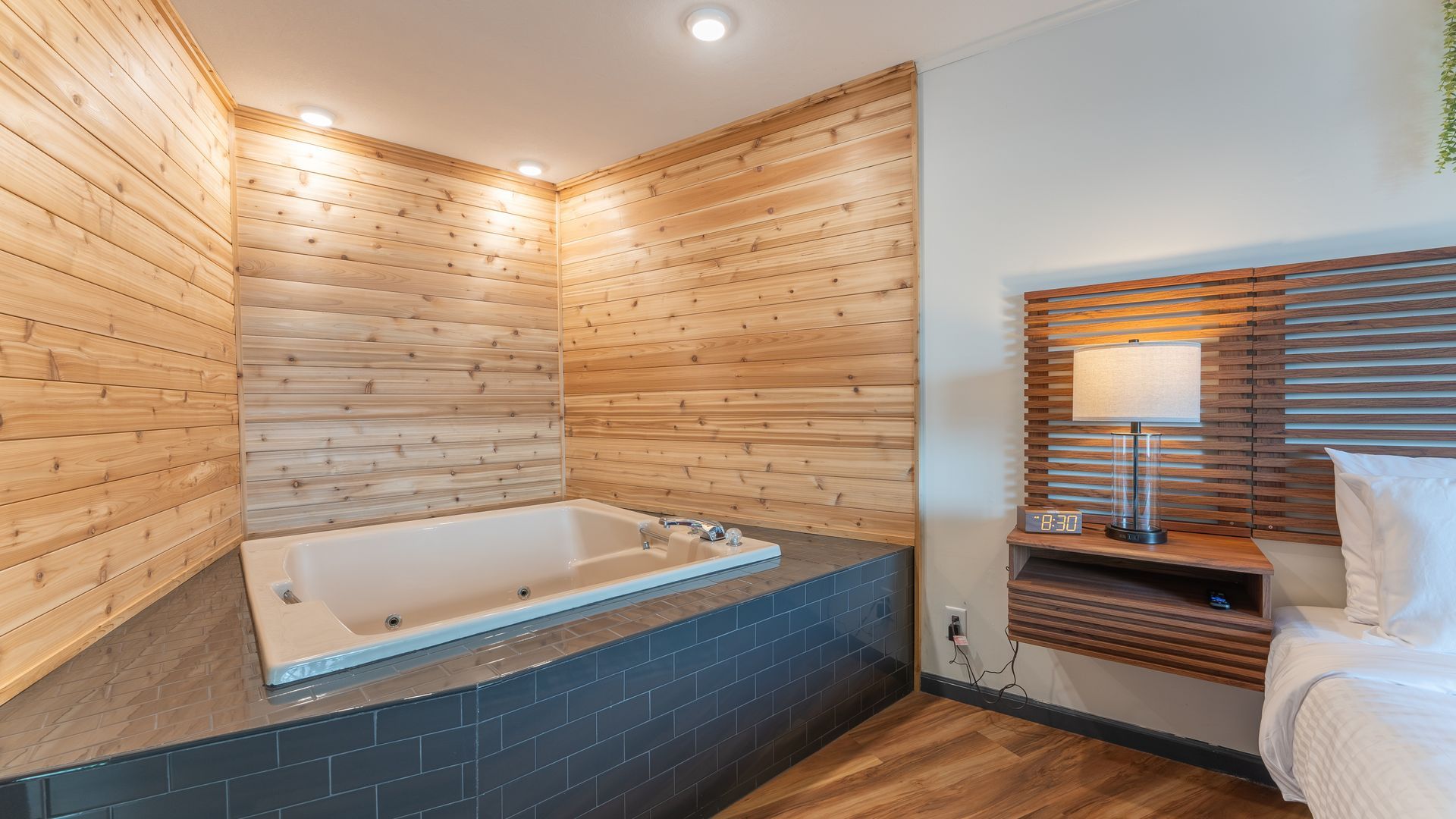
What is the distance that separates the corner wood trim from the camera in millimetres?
2160

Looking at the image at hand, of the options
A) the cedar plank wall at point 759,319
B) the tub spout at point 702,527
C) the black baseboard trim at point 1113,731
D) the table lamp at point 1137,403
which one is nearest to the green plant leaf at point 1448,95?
the table lamp at point 1137,403

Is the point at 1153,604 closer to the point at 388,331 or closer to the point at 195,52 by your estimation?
the point at 388,331

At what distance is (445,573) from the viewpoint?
2963 mm

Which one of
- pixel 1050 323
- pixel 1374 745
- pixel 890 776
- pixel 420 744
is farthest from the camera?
pixel 1050 323

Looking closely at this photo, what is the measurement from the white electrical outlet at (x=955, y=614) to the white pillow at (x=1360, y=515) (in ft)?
3.65

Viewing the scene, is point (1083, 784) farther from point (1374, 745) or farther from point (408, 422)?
point (408, 422)

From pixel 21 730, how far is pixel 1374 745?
2.45m

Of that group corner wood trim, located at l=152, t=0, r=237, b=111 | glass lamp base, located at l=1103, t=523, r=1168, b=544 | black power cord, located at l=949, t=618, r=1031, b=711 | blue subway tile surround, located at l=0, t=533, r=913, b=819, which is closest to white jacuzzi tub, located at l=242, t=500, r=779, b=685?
blue subway tile surround, located at l=0, t=533, r=913, b=819

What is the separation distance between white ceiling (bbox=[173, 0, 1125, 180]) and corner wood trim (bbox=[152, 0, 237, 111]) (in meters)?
0.03

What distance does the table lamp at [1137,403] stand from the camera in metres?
1.87

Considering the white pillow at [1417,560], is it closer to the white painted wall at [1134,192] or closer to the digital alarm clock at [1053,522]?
the white painted wall at [1134,192]

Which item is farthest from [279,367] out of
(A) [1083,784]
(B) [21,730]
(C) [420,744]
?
(A) [1083,784]

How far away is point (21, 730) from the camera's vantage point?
1.23 metres

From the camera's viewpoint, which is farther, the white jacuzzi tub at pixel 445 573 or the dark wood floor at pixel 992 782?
the dark wood floor at pixel 992 782
